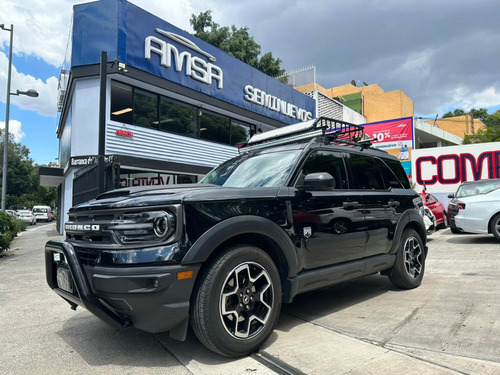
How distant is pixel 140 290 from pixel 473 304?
3.76 m

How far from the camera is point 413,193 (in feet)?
17.1

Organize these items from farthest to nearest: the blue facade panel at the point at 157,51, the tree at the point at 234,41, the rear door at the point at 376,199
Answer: the tree at the point at 234,41, the blue facade panel at the point at 157,51, the rear door at the point at 376,199

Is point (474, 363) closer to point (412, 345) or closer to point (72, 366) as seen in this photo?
point (412, 345)

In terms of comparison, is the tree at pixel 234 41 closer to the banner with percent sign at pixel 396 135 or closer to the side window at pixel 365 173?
the banner with percent sign at pixel 396 135

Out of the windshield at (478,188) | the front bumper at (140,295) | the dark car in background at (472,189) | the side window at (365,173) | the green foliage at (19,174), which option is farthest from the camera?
the green foliage at (19,174)

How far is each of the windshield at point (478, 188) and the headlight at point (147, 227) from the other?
9565mm

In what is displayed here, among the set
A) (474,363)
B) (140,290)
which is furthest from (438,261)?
(140,290)

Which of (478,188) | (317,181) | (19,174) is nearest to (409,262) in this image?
(317,181)

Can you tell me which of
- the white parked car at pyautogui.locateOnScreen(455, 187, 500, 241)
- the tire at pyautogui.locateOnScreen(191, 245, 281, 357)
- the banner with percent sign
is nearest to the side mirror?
the tire at pyautogui.locateOnScreen(191, 245, 281, 357)

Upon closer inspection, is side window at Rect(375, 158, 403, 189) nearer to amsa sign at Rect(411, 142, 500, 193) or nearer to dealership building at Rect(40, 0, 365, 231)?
dealership building at Rect(40, 0, 365, 231)

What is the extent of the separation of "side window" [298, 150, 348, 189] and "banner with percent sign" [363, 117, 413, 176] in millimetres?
19061

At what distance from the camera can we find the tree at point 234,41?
27922 millimetres

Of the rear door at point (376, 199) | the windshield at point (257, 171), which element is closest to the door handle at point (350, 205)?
the rear door at point (376, 199)

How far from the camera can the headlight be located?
265 cm
